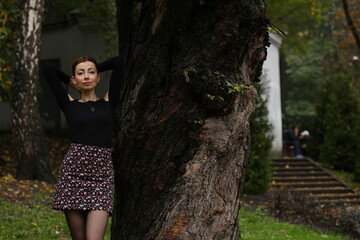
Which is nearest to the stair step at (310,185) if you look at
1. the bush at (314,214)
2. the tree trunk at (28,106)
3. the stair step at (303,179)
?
the stair step at (303,179)

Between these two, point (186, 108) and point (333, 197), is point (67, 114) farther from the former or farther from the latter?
point (333, 197)

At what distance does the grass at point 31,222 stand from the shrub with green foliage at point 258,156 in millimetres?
6344

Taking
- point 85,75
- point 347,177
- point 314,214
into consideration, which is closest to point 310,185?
point 347,177

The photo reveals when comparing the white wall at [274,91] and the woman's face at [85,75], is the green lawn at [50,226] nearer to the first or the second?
the woman's face at [85,75]

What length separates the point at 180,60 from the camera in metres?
4.03

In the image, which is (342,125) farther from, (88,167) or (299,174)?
(88,167)

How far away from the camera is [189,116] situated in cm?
400

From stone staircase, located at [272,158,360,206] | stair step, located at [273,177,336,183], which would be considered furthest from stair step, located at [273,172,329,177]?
stair step, located at [273,177,336,183]

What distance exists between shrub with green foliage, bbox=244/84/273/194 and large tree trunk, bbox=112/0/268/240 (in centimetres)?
1167

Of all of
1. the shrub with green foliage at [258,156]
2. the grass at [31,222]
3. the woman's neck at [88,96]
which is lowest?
the grass at [31,222]

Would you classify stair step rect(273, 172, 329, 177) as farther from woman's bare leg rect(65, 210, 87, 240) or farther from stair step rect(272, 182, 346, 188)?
woman's bare leg rect(65, 210, 87, 240)

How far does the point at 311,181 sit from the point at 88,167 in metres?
15.4

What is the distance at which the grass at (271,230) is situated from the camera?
9156mm

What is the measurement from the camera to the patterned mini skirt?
4234 mm
